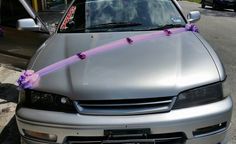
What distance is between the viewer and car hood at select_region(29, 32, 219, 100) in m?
3.37

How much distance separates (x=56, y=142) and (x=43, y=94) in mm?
406

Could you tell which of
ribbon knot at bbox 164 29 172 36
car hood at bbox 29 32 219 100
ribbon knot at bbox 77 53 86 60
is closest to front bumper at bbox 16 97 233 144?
car hood at bbox 29 32 219 100

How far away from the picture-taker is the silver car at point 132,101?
3312mm

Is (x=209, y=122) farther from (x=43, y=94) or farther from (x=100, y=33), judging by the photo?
(x=100, y=33)

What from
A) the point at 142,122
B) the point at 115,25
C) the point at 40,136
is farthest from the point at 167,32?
the point at 40,136

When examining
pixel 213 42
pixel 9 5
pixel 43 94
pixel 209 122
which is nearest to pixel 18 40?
pixel 9 5

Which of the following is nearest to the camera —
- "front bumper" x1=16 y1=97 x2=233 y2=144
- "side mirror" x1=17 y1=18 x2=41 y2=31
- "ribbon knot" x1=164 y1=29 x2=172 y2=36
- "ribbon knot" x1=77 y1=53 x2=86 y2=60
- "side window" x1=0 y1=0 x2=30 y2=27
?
"front bumper" x1=16 y1=97 x2=233 y2=144

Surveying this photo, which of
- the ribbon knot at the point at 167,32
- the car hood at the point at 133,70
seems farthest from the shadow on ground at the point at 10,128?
the ribbon knot at the point at 167,32

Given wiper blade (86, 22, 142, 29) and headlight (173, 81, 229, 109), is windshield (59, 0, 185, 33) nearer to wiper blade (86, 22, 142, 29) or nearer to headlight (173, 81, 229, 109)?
wiper blade (86, 22, 142, 29)

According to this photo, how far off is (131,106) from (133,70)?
36 cm

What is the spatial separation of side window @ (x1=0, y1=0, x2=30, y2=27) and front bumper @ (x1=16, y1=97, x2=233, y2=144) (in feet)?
8.19

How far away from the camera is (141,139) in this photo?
10.9ft

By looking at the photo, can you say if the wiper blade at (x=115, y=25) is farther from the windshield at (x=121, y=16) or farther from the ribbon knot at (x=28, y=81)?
the ribbon knot at (x=28, y=81)

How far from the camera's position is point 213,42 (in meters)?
11.6
